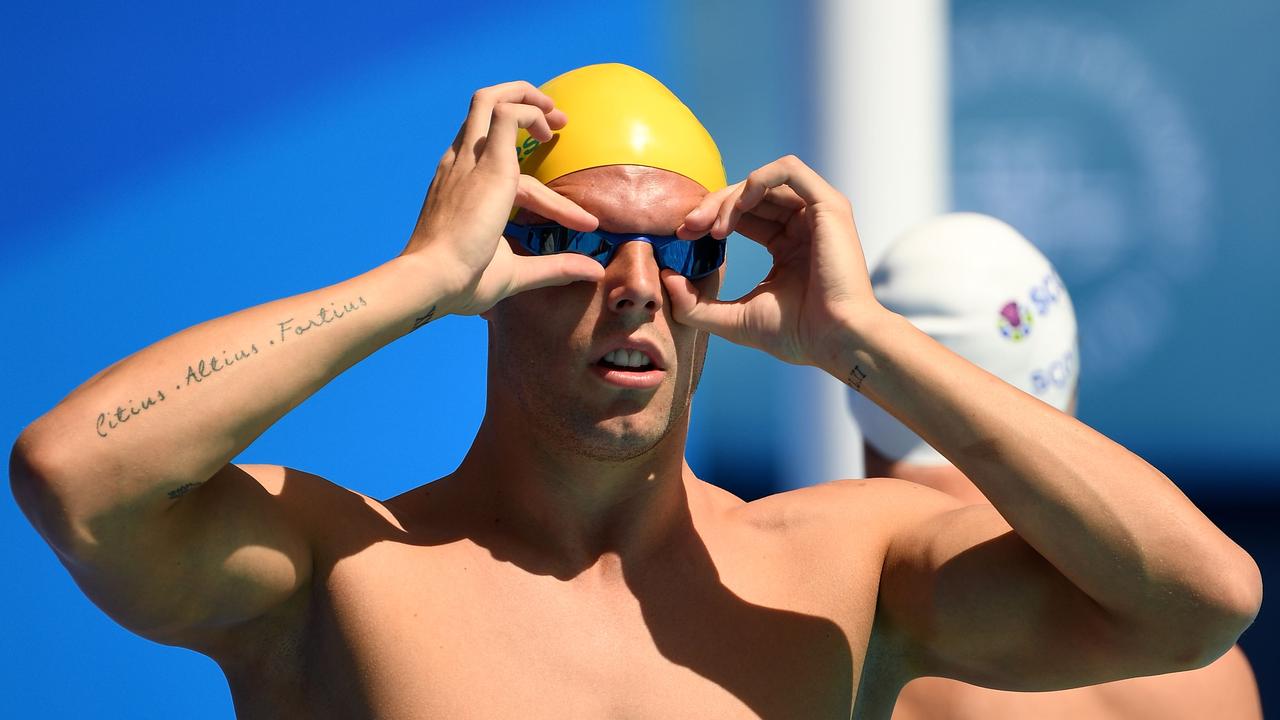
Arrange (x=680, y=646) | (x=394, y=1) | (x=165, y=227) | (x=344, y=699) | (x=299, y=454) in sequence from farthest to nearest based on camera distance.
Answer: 1. (x=394, y=1)
2. (x=299, y=454)
3. (x=165, y=227)
4. (x=680, y=646)
5. (x=344, y=699)

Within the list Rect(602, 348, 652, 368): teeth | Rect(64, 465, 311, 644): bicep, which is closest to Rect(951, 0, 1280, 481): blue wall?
Rect(602, 348, 652, 368): teeth

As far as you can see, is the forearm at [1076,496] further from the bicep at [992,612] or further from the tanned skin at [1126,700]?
the tanned skin at [1126,700]

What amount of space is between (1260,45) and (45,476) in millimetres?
8069

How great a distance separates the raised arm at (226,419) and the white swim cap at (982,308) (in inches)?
50.8

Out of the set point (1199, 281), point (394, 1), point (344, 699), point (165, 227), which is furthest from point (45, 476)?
point (1199, 281)

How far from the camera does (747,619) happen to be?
200 cm

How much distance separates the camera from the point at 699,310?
197cm

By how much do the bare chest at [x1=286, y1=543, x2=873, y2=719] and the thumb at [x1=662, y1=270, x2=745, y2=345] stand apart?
1.31 ft

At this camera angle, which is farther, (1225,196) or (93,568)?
(1225,196)

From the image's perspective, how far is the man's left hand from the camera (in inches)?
75.0

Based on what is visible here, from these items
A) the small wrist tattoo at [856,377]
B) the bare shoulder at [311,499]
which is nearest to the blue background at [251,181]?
the bare shoulder at [311,499]

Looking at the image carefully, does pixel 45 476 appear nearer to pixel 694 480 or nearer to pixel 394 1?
pixel 694 480

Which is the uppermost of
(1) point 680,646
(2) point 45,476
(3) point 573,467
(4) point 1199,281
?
(2) point 45,476

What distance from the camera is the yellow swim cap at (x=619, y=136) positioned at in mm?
2010
